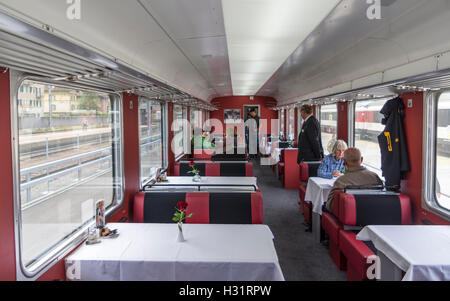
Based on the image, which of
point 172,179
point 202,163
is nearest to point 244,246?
point 172,179

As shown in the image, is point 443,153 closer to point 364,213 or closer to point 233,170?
point 364,213

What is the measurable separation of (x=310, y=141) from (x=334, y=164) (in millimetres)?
1139

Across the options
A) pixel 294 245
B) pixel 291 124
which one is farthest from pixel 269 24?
pixel 291 124

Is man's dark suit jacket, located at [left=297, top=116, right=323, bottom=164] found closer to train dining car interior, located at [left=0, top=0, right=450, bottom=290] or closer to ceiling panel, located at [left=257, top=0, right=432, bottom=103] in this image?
train dining car interior, located at [left=0, top=0, right=450, bottom=290]

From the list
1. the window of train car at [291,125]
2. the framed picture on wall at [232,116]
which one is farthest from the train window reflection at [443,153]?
the framed picture on wall at [232,116]

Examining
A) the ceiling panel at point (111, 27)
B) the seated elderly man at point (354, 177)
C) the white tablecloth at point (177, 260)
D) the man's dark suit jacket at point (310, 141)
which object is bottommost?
the white tablecloth at point (177, 260)

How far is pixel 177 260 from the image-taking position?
7.41 ft

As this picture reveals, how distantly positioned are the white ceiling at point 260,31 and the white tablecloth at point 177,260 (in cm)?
152

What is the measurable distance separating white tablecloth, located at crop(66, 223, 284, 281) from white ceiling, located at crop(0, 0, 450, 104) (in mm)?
1517

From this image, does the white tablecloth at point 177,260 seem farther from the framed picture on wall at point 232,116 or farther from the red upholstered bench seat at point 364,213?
the framed picture on wall at point 232,116

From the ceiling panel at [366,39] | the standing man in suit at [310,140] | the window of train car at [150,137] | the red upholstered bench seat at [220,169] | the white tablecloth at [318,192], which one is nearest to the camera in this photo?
the ceiling panel at [366,39]

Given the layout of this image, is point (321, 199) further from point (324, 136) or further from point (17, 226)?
point (324, 136)

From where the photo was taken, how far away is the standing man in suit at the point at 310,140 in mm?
5871

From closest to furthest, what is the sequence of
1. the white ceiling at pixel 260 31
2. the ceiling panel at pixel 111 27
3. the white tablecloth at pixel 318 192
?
the ceiling panel at pixel 111 27, the white ceiling at pixel 260 31, the white tablecloth at pixel 318 192
